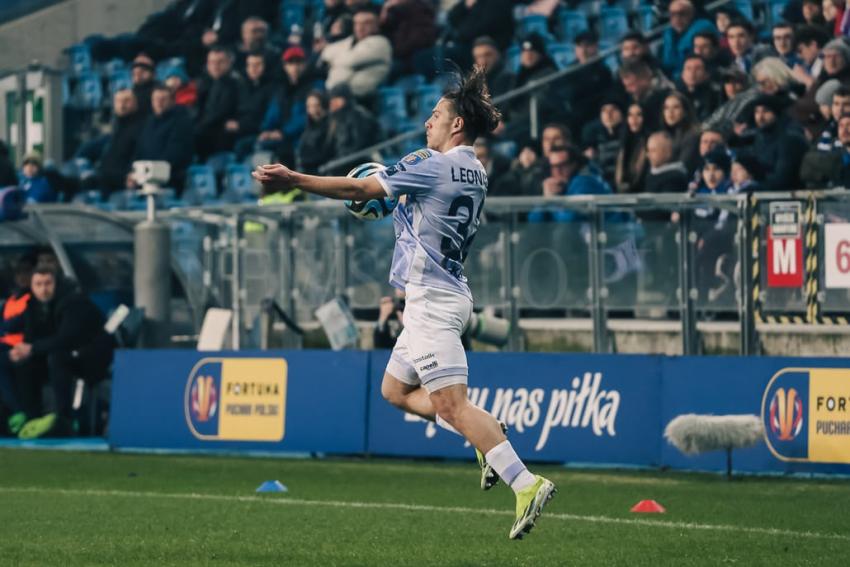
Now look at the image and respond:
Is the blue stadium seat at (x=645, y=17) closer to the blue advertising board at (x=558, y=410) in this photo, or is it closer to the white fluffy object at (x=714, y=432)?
the blue advertising board at (x=558, y=410)

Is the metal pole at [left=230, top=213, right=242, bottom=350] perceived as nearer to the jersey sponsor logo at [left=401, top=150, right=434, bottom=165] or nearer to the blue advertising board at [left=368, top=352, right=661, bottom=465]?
the blue advertising board at [left=368, top=352, right=661, bottom=465]

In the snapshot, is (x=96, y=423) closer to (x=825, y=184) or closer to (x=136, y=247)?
(x=136, y=247)

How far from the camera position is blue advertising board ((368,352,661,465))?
14656 mm

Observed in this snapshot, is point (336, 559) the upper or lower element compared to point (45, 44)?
lower

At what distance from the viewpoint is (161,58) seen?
27.2m

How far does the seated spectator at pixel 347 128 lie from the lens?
21.0m

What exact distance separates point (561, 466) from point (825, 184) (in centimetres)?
347

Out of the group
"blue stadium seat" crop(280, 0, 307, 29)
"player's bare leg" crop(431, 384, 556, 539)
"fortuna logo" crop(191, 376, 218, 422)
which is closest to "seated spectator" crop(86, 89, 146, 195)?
"blue stadium seat" crop(280, 0, 307, 29)

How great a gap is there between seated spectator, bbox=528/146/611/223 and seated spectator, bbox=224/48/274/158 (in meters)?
6.96

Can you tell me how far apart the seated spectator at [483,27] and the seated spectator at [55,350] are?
605cm

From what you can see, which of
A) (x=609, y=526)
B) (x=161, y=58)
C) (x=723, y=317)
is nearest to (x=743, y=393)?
(x=723, y=317)

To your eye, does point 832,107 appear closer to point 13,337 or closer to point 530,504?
point 530,504

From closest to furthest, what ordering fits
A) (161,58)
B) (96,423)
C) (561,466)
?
(561,466) → (96,423) → (161,58)

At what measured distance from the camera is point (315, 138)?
21203 millimetres
